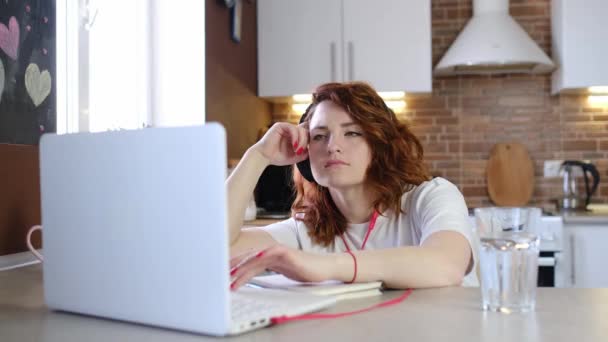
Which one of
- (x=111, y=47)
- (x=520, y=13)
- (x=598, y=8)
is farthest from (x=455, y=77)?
(x=111, y=47)

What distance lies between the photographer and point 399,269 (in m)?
1.20

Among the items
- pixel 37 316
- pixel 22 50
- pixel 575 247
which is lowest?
pixel 575 247

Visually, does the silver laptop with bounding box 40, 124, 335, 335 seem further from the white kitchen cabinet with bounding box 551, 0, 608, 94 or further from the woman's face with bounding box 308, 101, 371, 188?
the white kitchen cabinet with bounding box 551, 0, 608, 94

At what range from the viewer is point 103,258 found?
0.92 m

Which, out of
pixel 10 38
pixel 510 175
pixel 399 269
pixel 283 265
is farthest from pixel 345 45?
pixel 283 265

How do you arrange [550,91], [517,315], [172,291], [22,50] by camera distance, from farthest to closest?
1. [550,91]
2. [22,50]
3. [517,315]
4. [172,291]

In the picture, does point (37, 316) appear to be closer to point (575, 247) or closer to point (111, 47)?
point (111, 47)

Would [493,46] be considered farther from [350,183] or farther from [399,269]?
[399,269]

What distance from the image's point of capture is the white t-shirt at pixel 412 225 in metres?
1.46

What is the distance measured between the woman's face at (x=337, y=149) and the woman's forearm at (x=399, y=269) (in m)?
0.40

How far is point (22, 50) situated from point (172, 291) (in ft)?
3.54

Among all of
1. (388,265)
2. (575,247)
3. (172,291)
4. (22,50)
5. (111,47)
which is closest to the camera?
(172,291)

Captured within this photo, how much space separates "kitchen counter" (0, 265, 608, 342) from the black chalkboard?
66 centimetres

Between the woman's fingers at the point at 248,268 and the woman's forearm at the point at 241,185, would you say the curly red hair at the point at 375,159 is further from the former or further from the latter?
the woman's fingers at the point at 248,268
